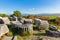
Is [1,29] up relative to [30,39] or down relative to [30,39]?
up

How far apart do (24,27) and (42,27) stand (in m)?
3.39

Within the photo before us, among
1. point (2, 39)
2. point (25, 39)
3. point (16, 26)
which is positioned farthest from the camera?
point (16, 26)

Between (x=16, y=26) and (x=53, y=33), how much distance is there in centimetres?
376

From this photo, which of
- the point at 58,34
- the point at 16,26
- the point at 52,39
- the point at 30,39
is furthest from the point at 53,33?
the point at 16,26

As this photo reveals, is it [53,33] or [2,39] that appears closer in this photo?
[2,39]

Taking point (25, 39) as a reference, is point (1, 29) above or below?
above

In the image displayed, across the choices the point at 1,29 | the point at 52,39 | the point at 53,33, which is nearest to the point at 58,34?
the point at 53,33

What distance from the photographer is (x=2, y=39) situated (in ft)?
32.1

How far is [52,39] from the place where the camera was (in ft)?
35.6

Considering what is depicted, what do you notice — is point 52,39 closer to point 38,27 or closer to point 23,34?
point 23,34

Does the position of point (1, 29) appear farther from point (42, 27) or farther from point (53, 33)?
point (42, 27)

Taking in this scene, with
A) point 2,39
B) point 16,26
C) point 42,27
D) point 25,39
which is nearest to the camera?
point 2,39

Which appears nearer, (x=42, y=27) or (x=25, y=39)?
(x=25, y=39)

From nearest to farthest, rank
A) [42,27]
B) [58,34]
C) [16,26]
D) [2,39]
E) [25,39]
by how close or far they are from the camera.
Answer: [2,39]
[25,39]
[58,34]
[16,26]
[42,27]
